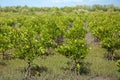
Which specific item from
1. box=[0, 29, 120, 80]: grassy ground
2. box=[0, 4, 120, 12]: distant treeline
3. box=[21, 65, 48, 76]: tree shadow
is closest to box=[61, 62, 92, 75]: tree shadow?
box=[0, 29, 120, 80]: grassy ground

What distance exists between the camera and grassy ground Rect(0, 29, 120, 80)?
22156 mm

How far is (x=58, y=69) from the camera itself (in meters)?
24.5

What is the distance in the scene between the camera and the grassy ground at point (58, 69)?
22156 mm

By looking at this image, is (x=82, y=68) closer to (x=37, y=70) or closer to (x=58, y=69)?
(x=58, y=69)

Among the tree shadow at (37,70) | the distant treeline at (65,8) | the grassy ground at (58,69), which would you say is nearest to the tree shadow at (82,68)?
the grassy ground at (58,69)

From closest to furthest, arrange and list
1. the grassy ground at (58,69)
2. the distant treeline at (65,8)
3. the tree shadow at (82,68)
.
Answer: the grassy ground at (58,69), the tree shadow at (82,68), the distant treeline at (65,8)

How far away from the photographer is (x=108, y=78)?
2312 cm

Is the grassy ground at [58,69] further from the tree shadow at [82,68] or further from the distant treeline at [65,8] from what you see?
the distant treeline at [65,8]

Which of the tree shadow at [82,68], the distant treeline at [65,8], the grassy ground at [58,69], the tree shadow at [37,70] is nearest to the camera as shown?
the grassy ground at [58,69]

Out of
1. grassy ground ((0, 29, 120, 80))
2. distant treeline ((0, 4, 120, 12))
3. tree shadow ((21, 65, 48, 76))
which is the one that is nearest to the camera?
grassy ground ((0, 29, 120, 80))

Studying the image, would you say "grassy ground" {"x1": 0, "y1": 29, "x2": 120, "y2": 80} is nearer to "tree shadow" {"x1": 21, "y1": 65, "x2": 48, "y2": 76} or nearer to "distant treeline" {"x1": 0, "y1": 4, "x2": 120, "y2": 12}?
"tree shadow" {"x1": 21, "y1": 65, "x2": 48, "y2": 76}

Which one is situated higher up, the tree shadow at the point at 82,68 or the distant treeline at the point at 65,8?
the tree shadow at the point at 82,68

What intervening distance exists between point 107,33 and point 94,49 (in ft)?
15.9

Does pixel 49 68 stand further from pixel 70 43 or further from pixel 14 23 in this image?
pixel 14 23
